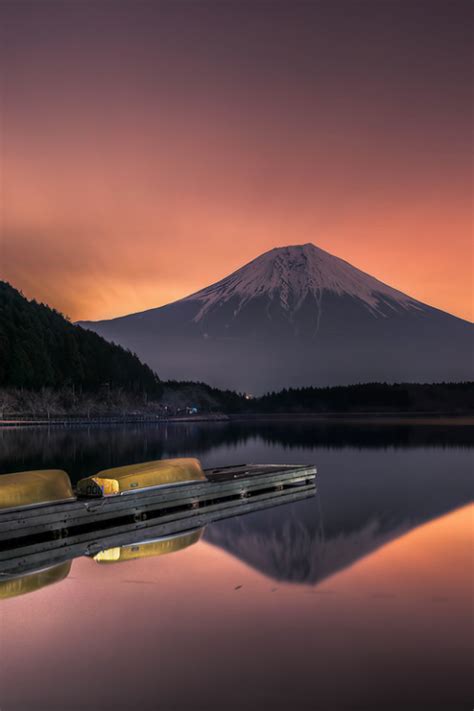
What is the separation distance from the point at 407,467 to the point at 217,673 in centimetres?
2868

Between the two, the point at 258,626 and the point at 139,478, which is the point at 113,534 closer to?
the point at 139,478

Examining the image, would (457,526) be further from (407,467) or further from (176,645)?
(407,467)

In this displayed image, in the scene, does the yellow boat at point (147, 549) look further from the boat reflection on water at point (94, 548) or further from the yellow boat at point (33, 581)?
the yellow boat at point (33, 581)

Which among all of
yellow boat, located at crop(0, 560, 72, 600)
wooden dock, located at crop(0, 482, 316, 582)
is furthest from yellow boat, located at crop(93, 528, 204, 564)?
yellow boat, located at crop(0, 560, 72, 600)

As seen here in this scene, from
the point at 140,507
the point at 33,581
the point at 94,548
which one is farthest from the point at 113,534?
the point at 33,581

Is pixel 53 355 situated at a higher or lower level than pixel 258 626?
higher

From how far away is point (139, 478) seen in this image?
1759 cm

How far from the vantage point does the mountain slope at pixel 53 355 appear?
117938 mm

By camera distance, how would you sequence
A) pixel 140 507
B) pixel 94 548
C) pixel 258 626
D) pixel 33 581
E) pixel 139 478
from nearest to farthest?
pixel 258 626
pixel 33 581
pixel 94 548
pixel 140 507
pixel 139 478

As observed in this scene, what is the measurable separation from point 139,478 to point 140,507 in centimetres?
89

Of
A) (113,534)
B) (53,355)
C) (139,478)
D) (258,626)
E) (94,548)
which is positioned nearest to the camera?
(258,626)

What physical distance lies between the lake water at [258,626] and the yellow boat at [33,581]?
150mm

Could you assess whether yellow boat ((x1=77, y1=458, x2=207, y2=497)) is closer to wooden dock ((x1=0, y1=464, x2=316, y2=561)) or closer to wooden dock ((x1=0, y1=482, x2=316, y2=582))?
wooden dock ((x1=0, y1=464, x2=316, y2=561))

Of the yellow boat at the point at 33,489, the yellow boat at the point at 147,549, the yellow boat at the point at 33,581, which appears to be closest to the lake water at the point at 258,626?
the yellow boat at the point at 33,581
